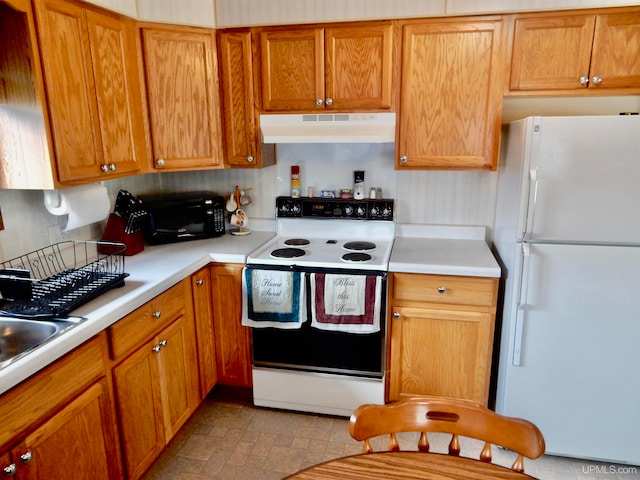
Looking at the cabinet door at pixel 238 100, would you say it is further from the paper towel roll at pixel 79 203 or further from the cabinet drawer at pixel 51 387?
the cabinet drawer at pixel 51 387

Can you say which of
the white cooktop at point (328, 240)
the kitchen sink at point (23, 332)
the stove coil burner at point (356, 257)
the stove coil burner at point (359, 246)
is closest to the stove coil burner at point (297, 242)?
the white cooktop at point (328, 240)

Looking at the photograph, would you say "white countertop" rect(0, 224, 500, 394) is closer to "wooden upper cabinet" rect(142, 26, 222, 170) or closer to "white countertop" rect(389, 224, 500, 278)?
"white countertop" rect(389, 224, 500, 278)

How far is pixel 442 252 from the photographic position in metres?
2.41

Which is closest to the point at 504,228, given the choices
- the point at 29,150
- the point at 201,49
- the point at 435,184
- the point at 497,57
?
the point at 435,184

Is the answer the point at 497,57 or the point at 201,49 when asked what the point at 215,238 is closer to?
the point at 201,49

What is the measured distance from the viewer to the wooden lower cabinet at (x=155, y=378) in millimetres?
1759

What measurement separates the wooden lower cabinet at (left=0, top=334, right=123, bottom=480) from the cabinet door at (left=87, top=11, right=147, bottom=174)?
0.93 meters

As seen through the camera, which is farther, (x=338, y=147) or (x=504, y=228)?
(x=338, y=147)

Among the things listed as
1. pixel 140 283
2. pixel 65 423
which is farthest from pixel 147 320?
pixel 65 423

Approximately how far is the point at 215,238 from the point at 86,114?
1070 millimetres

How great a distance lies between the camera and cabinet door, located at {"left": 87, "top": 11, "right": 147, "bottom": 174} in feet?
6.39

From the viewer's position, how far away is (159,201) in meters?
2.64

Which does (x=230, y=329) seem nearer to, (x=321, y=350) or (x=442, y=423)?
(x=321, y=350)

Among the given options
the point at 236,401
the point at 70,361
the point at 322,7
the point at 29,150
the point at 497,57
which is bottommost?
the point at 236,401
